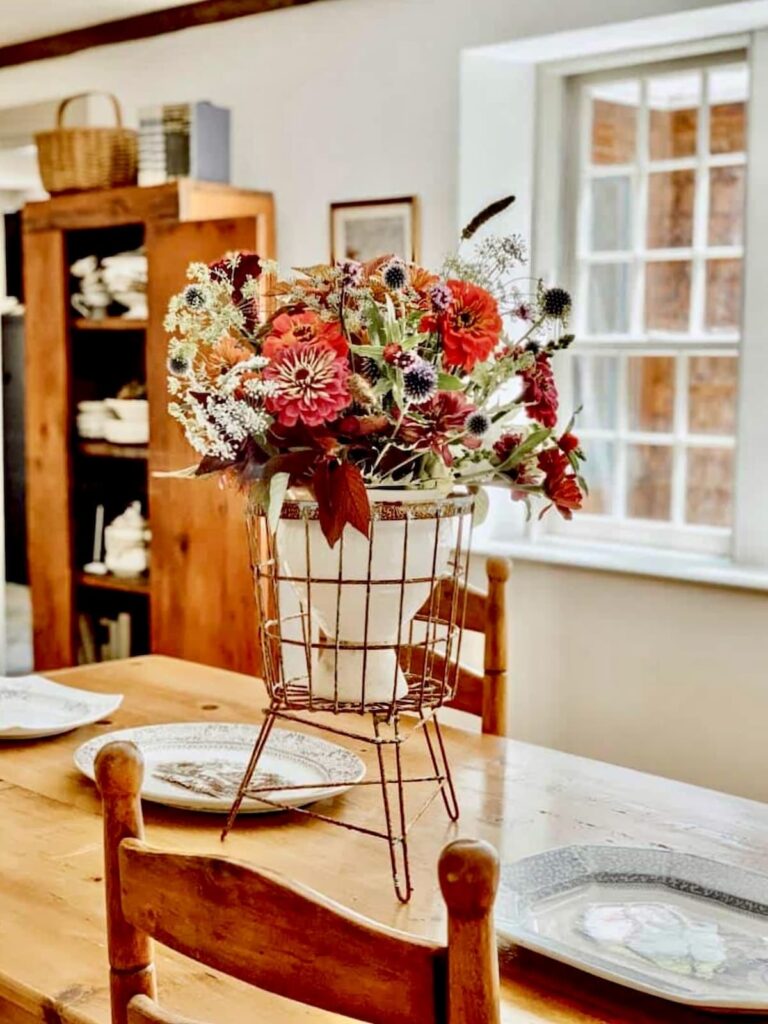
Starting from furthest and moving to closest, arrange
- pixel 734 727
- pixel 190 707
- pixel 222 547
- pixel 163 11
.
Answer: pixel 163 11 < pixel 222 547 < pixel 734 727 < pixel 190 707

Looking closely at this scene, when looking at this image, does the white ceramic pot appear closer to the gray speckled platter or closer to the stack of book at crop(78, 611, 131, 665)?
the gray speckled platter

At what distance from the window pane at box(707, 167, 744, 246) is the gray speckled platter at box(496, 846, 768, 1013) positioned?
2234mm

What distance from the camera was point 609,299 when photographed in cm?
362

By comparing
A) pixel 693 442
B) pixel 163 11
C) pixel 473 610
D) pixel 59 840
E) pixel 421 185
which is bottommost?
pixel 59 840

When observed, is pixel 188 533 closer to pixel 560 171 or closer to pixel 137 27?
pixel 560 171

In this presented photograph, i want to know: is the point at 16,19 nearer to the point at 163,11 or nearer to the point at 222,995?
the point at 163,11

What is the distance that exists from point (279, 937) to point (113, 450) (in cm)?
340

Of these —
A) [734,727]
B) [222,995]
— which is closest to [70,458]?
[734,727]

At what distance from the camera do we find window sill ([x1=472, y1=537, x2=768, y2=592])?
3117mm

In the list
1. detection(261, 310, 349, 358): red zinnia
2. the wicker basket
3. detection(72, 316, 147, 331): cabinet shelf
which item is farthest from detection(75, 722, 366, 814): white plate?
the wicker basket

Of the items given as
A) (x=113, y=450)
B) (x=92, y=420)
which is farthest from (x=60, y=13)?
(x=113, y=450)

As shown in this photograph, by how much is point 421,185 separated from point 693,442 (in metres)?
1.01

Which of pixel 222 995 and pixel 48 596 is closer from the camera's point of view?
pixel 222 995

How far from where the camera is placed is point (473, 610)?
7.38 feet
